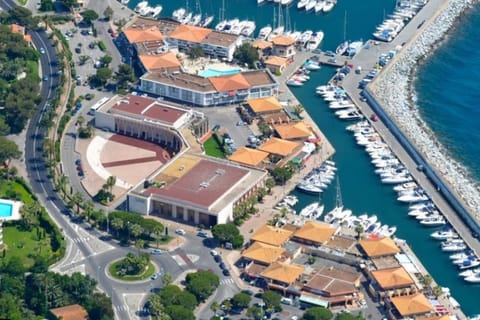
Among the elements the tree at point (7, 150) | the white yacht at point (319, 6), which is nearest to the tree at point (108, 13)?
the white yacht at point (319, 6)

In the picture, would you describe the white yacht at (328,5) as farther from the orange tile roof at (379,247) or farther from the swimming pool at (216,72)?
the orange tile roof at (379,247)

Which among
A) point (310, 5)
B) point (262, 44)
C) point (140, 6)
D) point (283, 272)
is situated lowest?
point (283, 272)

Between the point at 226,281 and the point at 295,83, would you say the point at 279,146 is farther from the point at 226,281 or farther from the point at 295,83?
the point at 226,281

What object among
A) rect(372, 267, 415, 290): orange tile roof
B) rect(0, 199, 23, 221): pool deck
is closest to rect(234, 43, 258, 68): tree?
rect(0, 199, 23, 221): pool deck

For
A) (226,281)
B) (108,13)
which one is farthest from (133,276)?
(108,13)

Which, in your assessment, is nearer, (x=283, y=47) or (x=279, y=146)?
(x=279, y=146)

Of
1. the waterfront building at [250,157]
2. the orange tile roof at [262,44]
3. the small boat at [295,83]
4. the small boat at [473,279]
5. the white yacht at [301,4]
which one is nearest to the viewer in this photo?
the small boat at [473,279]

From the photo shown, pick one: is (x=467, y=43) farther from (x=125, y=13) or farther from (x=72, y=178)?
(x=72, y=178)
